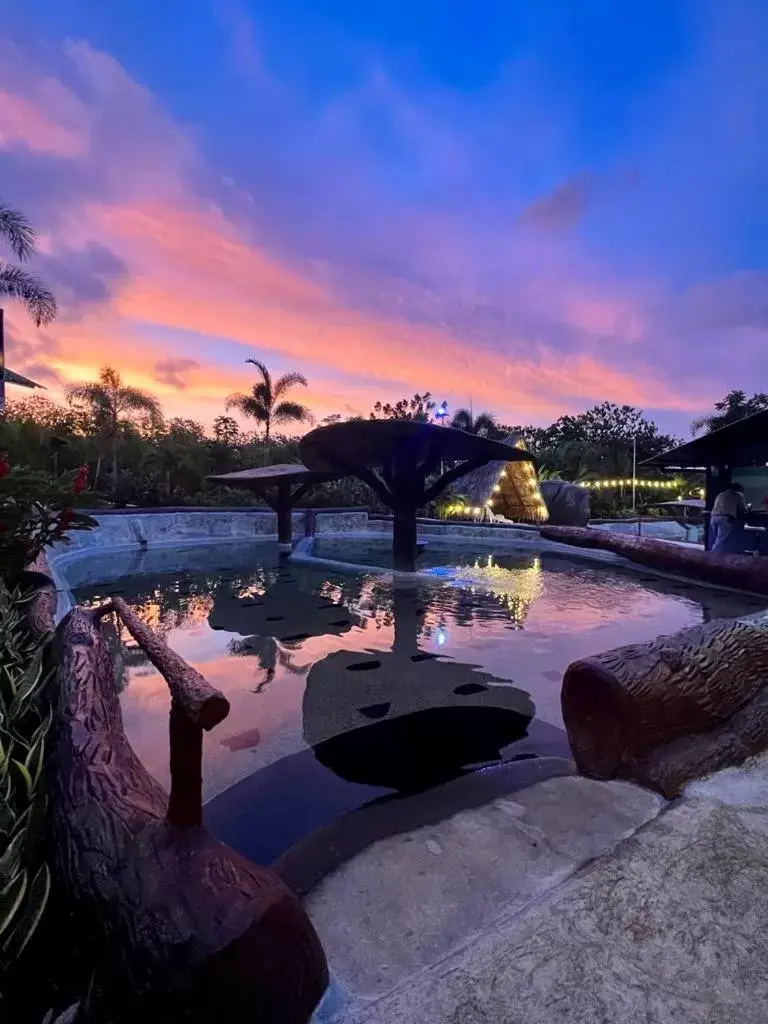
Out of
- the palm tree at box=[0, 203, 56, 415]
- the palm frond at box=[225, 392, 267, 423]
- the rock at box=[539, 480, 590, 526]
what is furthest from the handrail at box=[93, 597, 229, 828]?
the palm frond at box=[225, 392, 267, 423]

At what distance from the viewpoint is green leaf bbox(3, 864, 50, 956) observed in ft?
4.37

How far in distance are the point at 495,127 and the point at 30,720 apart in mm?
15143

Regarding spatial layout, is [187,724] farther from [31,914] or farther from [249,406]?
[249,406]

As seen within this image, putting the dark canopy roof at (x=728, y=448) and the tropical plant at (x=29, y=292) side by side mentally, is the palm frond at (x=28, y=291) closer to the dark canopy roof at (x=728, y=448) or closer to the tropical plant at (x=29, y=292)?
the tropical plant at (x=29, y=292)

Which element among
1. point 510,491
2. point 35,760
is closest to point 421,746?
point 35,760

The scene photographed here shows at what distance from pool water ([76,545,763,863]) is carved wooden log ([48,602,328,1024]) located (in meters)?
1.14

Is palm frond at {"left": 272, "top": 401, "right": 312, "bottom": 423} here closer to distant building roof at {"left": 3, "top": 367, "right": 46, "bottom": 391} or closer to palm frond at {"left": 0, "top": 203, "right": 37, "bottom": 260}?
distant building roof at {"left": 3, "top": 367, "right": 46, "bottom": 391}

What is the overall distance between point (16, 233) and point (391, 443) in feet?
→ 42.9

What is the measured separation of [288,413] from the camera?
2853cm

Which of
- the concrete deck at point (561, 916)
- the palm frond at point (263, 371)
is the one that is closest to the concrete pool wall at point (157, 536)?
the concrete deck at point (561, 916)

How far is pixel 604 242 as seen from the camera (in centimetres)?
1499

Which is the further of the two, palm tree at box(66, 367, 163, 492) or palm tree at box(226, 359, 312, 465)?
palm tree at box(226, 359, 312, 465)

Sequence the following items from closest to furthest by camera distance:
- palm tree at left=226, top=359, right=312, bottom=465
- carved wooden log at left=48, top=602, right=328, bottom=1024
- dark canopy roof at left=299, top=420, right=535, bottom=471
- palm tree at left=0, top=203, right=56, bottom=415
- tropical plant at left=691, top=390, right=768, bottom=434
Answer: carved wooden log at left=48, top=602, right=328, bottom=1024 < dark canopy roof at left=299, top=420, right=535, bottom=471 < palm tree at left=0, top=203, right=56, bottom=415 < palm tree at left=226, top=359, right=312, bottom=465 < tropical plant at left=691, top=390, right=768, bottom=434

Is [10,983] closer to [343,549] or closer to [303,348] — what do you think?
[343,549]
